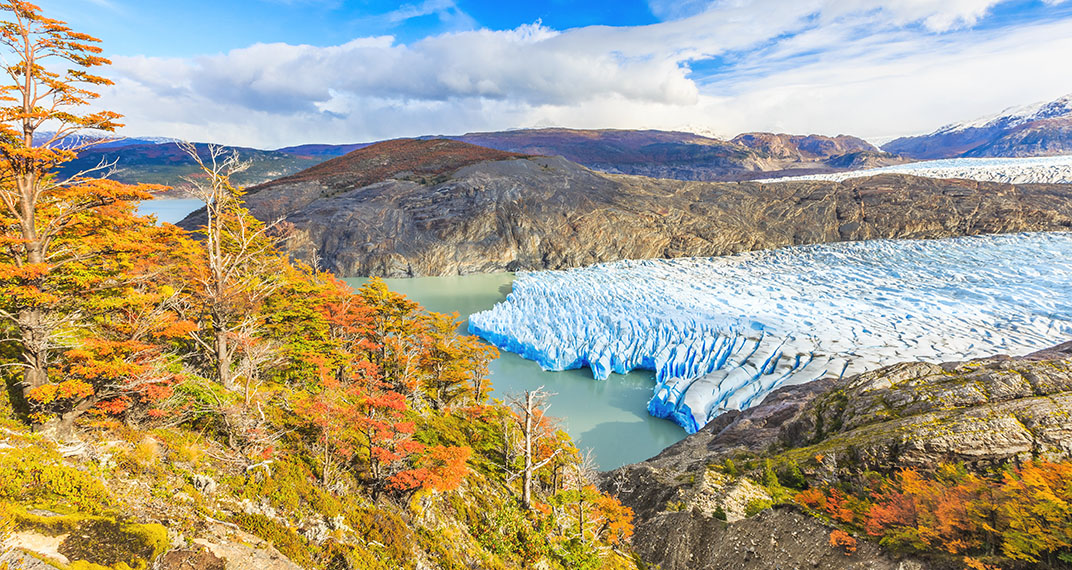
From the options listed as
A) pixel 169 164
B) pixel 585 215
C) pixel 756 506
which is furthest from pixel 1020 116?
pixel 169 164

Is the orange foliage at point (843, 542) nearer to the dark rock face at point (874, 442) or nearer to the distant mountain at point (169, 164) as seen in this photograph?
the dark rock face at point (874, 442)

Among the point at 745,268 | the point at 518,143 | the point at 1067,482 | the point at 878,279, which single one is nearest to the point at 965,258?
the point at 878,279

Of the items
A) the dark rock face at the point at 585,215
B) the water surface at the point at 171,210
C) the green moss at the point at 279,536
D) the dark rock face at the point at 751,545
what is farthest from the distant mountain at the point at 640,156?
the green moss at the point at 279,536

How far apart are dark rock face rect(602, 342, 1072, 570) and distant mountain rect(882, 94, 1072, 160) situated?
145031 mm

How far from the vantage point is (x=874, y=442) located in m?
8.00

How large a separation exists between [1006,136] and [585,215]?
436 ft

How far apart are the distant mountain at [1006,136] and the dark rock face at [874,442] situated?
145031mm

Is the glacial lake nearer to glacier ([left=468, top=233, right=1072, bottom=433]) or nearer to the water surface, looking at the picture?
glacier ([left=468, top=233, right=1072, bottom=433])

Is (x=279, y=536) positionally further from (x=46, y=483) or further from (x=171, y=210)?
(x=171, y=210)

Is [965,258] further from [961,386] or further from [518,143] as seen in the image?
[518,143]

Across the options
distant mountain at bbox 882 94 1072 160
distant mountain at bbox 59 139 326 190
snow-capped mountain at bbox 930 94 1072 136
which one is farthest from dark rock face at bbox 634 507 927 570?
snow-capped mountain at bbox 930 94 1072 136

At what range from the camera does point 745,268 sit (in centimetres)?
3812

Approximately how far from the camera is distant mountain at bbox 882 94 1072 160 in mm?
102312

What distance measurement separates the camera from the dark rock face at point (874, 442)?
23.1 ft
